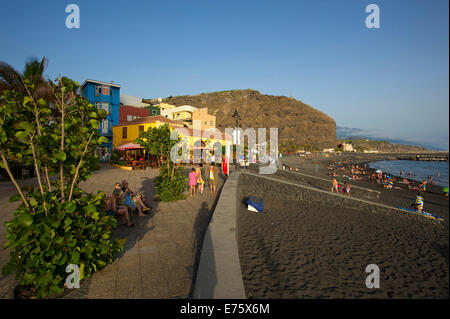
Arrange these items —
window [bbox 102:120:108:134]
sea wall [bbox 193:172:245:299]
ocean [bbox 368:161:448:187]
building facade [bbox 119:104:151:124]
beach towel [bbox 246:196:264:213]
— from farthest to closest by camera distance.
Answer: building facade [bbox 119:104:151:124]
ocean [bbox 368:161:448:187]
window [bbox 102:120:108:134]
beach towel [bbox 246:196:264:213]
sea wall [bbox 193:172:245:299]

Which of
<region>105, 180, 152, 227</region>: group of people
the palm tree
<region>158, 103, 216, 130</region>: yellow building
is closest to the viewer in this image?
<region>105, 180, 152, 227</region>: group of people

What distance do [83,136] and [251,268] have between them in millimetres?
4324

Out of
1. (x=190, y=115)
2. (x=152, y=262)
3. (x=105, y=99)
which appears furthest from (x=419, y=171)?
(x=105, y=99)

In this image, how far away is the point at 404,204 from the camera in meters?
15.2

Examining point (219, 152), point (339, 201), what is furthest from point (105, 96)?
point (339, 201)

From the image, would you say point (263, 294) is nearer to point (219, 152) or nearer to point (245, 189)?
point (245, 189)

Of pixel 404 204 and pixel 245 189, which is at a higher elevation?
pixel 245 189

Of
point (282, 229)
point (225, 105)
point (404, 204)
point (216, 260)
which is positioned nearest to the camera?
point (216, 260)

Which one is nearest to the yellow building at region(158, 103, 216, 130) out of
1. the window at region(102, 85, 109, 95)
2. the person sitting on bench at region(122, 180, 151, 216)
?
the window at region(102, 85, 109, 95)

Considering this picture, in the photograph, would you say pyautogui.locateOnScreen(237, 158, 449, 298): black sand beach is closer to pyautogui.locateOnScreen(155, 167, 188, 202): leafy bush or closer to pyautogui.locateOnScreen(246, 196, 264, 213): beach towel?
pyautogui.locateOnScreen(246, 196, 264, 213): beach towel

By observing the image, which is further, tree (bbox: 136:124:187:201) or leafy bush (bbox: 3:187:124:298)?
tree (bbox: 136:124:187:201)

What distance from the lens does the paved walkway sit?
3.07m

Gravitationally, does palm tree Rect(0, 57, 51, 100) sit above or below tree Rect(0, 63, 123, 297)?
above

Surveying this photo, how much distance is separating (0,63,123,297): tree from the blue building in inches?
1167
